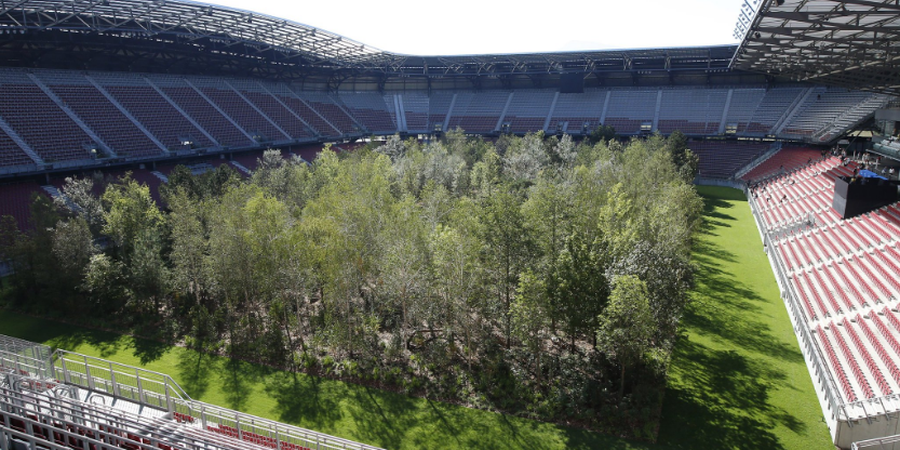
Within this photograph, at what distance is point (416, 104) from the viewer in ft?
297

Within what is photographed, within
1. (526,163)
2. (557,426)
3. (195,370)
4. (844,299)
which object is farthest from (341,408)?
(526,163)

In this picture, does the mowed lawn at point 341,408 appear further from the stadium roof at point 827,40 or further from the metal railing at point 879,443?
the stadium roof at point 827,40

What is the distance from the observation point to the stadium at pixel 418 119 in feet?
46.7

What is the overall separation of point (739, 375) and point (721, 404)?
2.48m

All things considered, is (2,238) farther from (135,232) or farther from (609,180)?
(609,180)

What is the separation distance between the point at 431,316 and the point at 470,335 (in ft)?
6.53

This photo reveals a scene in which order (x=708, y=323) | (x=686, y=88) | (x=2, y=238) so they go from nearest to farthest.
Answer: (x=708, y=323) < (x=2, y=238) < (x=686, y=88)

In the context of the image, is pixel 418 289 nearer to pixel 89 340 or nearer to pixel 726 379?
pixel 726 379

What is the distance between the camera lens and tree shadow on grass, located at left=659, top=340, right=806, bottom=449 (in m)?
16.2

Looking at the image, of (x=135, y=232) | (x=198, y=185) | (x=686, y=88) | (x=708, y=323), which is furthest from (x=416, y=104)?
(x=708, y=323)

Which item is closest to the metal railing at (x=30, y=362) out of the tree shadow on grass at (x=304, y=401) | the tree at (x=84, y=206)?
the tree shadow on grass at (x=304, y=401)

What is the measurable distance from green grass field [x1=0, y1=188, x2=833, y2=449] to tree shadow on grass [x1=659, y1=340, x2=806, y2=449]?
0.12 feet

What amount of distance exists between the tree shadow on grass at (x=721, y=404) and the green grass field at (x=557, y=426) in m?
0.04

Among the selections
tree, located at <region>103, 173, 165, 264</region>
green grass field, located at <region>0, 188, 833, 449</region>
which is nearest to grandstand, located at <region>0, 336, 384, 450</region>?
green grass field, located at <region>0, 188, 833, 449</region>
